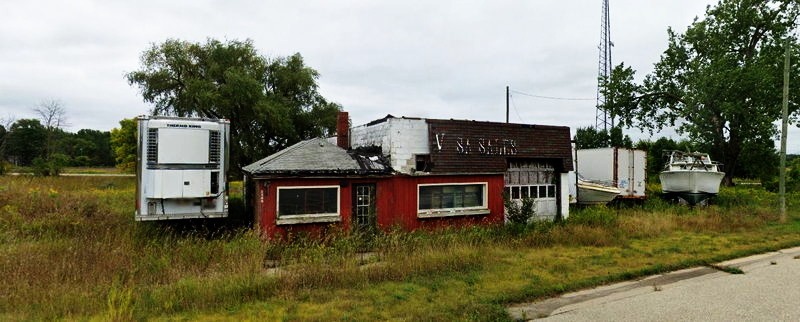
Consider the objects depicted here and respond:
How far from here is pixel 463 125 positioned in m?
13.1

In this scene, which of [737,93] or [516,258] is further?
[737,93]

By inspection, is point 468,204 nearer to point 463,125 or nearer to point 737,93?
point 463,125

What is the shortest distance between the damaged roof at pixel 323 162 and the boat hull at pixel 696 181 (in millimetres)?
16670

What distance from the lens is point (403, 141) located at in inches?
Result: 490

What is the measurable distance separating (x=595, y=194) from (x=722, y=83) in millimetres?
14949

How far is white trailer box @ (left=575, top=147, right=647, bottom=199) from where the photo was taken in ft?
65.5

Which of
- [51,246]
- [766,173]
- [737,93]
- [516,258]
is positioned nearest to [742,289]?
[516,258]

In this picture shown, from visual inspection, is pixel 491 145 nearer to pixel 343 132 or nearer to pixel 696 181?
pixel 343 132

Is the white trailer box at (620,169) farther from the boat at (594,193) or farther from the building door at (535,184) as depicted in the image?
the building door at (535,184)

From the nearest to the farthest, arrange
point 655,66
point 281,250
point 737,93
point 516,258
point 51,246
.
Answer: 1. point 51,246
2. point 516,258
3. point 281,250
4. point 737,93
5. point 655,66

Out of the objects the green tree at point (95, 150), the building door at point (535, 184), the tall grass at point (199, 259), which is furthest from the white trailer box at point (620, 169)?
the green tree at point (95, 150)

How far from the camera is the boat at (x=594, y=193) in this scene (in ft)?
59.4

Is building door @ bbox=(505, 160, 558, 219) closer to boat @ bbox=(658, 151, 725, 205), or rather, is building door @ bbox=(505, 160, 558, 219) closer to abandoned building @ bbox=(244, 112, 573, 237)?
abandoned building @ bbox=(244, 112, 573, 237)

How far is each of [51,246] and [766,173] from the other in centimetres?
4349
